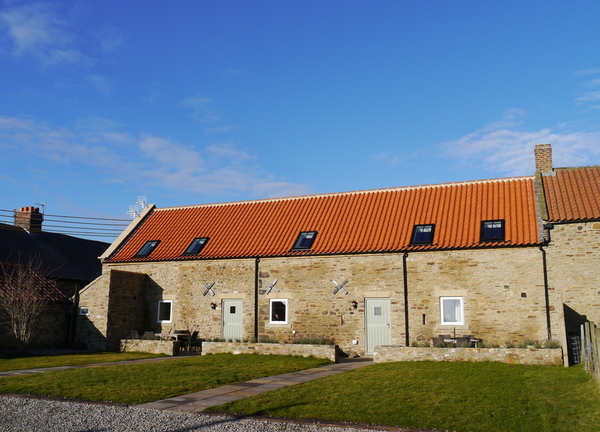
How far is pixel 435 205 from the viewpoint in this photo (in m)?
23.7

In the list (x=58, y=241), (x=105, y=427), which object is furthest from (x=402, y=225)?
(x=58, y=241)

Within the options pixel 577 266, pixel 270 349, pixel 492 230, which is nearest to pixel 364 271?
pixel 270 349

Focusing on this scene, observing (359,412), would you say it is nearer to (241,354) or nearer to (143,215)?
(241,354)

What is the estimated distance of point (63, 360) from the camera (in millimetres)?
19297

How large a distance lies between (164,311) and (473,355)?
1473cm

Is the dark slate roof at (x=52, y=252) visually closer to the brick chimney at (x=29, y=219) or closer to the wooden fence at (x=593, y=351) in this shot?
the brick chimney at (x=29, y=219)

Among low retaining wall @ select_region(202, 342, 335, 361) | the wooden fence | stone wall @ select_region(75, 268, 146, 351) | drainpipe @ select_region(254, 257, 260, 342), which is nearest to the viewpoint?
the wooden fence

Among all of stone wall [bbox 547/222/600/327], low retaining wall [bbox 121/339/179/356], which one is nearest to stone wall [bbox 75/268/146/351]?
low retaining wall [bbox 121/339/179/356]

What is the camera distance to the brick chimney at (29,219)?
33000 mm

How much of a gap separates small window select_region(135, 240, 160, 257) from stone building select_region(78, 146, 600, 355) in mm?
117

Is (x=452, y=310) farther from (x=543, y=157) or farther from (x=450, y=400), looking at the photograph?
(x=450, y=400)

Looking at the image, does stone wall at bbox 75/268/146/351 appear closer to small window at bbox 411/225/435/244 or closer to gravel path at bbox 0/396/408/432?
small window at bbox 411/225/435/244

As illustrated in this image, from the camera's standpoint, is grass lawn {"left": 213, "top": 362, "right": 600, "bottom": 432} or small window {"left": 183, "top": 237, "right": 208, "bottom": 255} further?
small window {"left": 183, "top": 237, "right": 208, "bottom": 255}

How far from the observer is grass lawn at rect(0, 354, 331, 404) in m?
12.0
